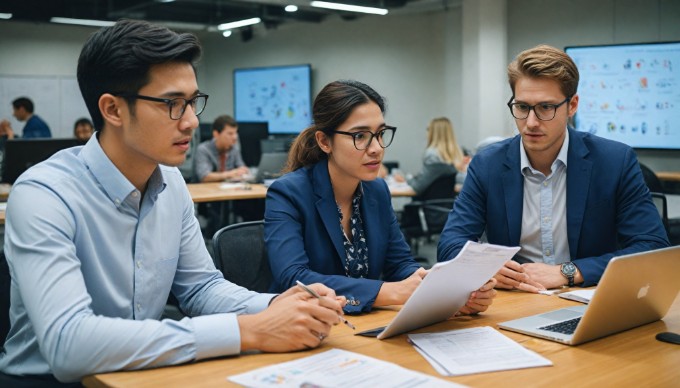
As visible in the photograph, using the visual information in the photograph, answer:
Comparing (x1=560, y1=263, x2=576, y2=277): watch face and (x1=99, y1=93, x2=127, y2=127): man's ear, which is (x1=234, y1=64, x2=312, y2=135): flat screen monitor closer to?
(x1=560, y1=263, x2=576, y2=277): watch face

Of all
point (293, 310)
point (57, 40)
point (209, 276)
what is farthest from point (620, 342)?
point (57, 40)

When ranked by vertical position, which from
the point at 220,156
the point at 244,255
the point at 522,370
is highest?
the point at 220,156

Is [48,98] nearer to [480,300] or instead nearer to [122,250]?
[122,250]

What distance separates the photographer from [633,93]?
721cm

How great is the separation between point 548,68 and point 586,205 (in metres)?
0.49

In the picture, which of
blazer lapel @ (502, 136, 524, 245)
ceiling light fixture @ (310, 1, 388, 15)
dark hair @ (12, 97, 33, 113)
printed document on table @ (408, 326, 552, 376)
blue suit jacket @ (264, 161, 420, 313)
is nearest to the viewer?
printed document on table @ (408, 326, 552, 376)

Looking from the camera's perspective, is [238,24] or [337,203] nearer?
[337,203]

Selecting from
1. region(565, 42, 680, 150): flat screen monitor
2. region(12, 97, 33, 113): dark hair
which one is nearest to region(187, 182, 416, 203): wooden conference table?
region(565, 42, 680, 150): flat screen monitor

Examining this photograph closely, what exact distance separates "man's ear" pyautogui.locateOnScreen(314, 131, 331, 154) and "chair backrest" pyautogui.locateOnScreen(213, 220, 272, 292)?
0.33m

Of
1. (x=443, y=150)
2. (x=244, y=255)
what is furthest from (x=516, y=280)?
(x=443, y=150)

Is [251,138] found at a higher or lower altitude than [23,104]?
lower

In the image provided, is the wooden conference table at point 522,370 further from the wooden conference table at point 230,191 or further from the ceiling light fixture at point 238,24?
the ceiling light fixture at point 238,24

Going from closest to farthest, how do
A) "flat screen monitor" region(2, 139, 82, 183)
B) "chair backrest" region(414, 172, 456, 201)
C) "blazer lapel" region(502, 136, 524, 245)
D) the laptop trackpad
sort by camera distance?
the laptop trackpad, "blazer lapel" region(502, 136, 524, 245), "flat screen monitor" region(2, 139, 82, 183), "chair backrest" region(414, 172, 456, 201)

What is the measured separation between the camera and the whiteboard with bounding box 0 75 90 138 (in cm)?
1149
